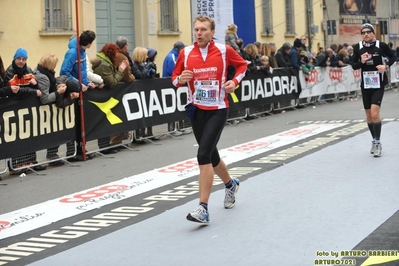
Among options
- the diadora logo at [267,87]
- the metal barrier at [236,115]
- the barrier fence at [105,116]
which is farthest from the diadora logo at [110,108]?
the diadora logo at [267,87]

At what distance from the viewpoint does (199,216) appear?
320 inches

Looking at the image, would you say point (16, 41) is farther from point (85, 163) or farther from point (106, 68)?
point (85, 163)

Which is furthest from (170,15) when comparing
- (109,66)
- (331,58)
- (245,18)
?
(109,66)

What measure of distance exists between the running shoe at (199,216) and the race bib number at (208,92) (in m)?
1.08

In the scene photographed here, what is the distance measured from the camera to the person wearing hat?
12586 mm

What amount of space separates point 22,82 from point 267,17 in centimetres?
2178

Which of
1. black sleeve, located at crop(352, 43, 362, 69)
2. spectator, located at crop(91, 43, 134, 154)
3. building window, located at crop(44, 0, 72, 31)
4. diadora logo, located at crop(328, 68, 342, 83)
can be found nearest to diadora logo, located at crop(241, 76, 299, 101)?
diadora logo, located at crop(328, 68, 342, 83)

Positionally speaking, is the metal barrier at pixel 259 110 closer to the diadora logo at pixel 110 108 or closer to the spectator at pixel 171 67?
the spectator at pixel 171 67

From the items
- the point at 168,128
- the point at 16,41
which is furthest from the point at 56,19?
the point at 168,128

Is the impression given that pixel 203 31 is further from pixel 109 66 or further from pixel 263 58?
pixel 263 58

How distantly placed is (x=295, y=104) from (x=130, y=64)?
855 centimetres

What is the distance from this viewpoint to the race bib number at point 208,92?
27.9 ft

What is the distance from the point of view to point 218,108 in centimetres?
855

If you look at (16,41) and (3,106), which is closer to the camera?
(3,106)
